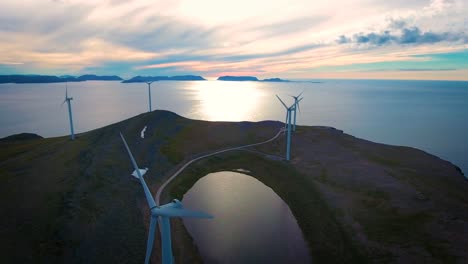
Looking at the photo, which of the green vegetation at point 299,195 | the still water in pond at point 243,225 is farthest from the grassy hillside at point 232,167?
the still water in pond at point 243,225

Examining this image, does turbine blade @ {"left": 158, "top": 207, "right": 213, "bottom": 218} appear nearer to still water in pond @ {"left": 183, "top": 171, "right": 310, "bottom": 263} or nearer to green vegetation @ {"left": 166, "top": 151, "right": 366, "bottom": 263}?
still water in pond @ {"left": 183, "top": 171, "right": 310, "bottom": 263}

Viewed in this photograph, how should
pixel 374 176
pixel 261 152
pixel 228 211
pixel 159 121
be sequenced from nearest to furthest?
pixel 228 211, pixel 374 176, pixel 261 152, pixel 159 121

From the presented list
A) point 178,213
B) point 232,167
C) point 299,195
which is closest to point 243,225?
point 299,195

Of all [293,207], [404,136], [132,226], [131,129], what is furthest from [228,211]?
[404,136]

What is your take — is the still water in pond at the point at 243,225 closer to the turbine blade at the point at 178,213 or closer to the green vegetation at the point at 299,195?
the green vegetation at the point at 299,195

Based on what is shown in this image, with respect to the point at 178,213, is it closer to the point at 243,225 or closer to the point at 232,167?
the point at 243,225

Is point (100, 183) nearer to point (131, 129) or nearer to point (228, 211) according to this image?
point (228, 211)
